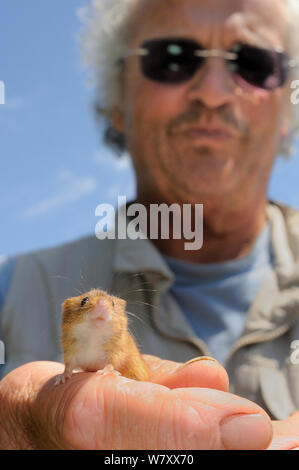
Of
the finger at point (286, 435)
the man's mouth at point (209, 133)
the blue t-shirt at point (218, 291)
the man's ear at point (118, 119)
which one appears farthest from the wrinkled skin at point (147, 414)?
the man's ear at point (118, 119)

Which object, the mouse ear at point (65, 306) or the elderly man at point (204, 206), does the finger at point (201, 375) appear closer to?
the mouse ear at point (65, 306)

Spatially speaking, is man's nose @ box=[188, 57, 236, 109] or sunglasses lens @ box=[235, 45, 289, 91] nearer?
man's nose @ box=[188, 57, 236, 109]

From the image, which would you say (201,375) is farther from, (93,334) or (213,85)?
(213,85)

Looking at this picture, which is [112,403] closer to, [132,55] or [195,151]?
[195,151]

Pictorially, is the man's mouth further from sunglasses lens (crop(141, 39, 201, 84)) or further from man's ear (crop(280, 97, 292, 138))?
man's ear (crop(280, 97, 292, 138))

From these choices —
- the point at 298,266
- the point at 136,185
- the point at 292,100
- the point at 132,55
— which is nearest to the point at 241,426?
the point at 298,266

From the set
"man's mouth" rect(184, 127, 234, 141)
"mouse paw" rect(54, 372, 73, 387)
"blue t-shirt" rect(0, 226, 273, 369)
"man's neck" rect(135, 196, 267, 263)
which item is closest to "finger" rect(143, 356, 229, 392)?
"mouse paw" rect(54, 372, 73, 387)
